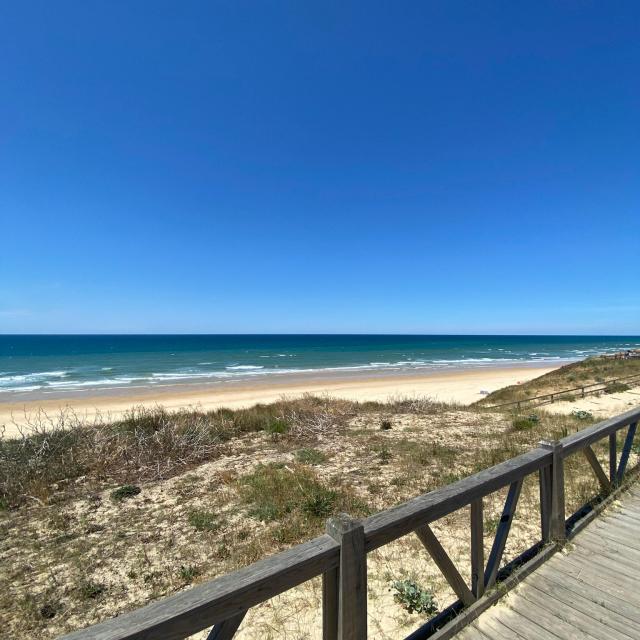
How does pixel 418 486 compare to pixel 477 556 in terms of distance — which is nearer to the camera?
pixel 477 556

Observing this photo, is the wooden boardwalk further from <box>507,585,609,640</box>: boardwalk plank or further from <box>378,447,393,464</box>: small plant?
<box>378,447,393,464</box>: small plant

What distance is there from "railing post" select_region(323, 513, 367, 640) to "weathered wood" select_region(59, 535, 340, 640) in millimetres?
64

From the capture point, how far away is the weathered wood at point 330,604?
7.29 ft

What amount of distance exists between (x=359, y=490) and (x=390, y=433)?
4.41 m

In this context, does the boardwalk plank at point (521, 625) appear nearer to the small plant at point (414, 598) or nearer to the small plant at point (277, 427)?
the small plant at point (414, 598)

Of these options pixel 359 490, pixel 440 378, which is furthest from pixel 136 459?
pixel 440 378

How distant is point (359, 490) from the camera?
643cm

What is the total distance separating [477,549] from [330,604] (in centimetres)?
161

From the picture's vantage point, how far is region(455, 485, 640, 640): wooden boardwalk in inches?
113

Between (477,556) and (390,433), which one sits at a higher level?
(477,556)

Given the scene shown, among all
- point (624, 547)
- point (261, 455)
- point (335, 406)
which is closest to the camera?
point (624, 547)

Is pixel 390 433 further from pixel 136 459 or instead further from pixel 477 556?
pixel 477 556

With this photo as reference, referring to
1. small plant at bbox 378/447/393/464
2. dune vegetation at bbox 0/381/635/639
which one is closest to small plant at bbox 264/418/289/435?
dune vegetation at bbox 0/381/635/639

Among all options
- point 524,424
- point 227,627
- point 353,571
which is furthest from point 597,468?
point 524,424
